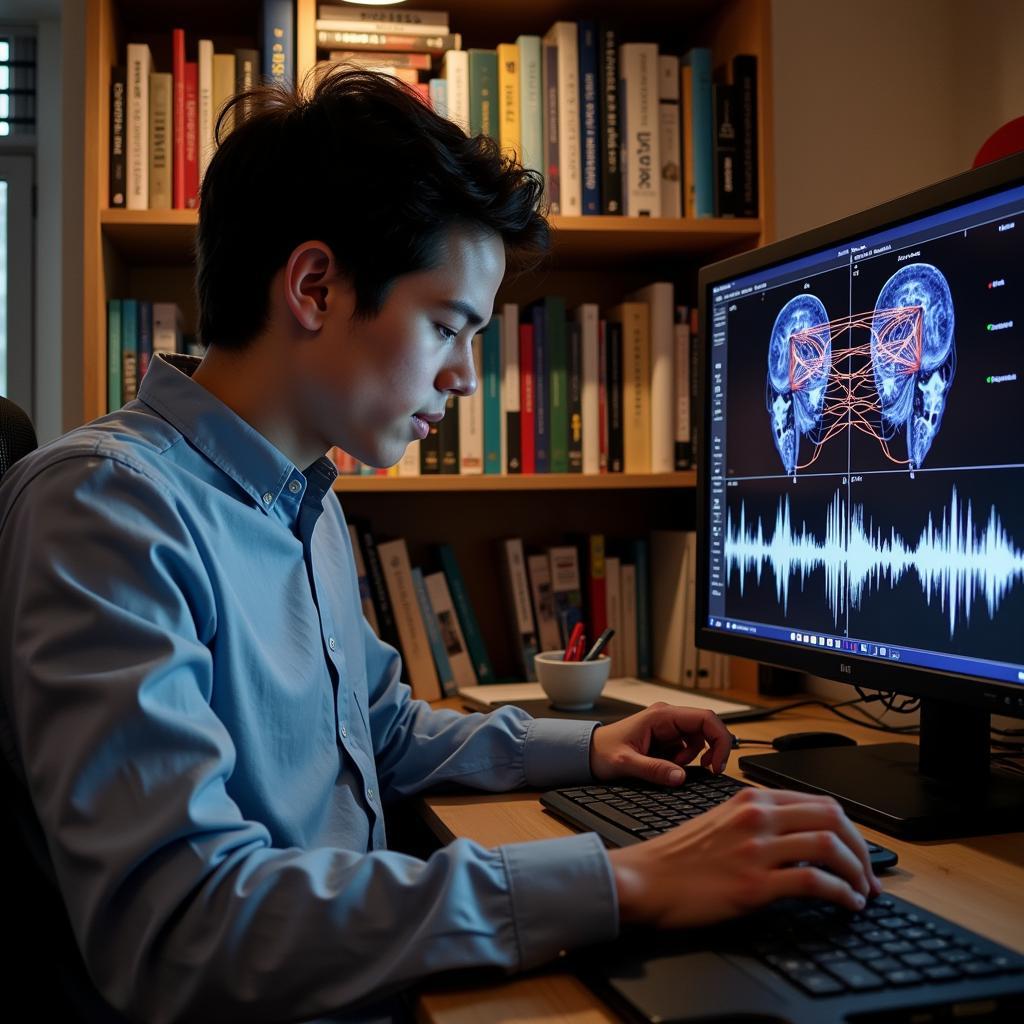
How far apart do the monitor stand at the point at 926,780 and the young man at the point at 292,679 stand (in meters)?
0.10

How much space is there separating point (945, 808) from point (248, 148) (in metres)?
0.87

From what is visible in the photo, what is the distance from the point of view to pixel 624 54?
1.68 meters

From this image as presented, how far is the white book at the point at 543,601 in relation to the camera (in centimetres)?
177

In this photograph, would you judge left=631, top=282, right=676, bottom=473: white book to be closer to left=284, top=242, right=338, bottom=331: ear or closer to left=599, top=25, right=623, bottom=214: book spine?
left=599, top=25, right=623, bottom=214: book spine

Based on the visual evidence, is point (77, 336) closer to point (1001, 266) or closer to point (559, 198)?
point (559, 198)

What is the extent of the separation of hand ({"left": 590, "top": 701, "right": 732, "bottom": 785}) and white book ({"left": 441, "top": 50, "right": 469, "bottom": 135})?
100 centimetres

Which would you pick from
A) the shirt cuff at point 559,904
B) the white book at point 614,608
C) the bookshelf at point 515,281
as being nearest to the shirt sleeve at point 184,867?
the shirt cuff at point 559,904

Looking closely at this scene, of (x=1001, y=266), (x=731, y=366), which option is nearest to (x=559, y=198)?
(x=731, y=366)

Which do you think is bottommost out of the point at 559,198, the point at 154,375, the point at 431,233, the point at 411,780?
the point at 411,780

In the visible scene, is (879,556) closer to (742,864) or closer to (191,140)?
(742,864)

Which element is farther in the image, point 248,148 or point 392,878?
point 248,148

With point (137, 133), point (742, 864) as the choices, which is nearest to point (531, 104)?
point (137, 133)

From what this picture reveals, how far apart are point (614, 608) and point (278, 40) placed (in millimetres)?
1028

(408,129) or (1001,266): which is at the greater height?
(408,129)
